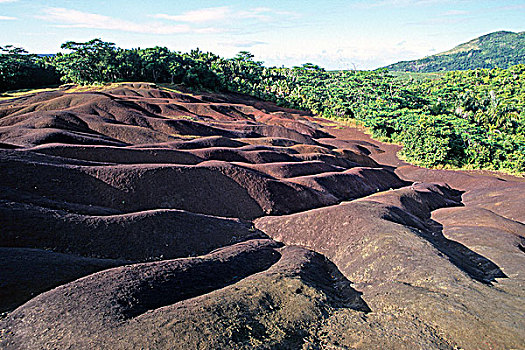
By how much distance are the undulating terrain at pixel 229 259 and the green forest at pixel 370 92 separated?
15015mm

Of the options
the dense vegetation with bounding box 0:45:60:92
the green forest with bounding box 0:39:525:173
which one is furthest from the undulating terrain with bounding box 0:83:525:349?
the dense vegetation with bounding box 0:45:60:92

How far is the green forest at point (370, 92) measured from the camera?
38.0 meters

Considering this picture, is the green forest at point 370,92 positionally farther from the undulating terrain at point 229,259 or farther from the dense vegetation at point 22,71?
the undulating terrain at point 229,259

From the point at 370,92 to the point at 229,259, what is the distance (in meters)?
58.6

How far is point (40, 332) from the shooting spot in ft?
21.6

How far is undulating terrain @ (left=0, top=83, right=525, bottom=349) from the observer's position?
696 centimetres

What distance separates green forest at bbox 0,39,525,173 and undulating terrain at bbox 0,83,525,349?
49.3 feet

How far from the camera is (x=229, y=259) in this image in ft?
35.8

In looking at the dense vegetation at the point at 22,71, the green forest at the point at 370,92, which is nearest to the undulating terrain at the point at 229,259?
the green forest at the point at 370,92

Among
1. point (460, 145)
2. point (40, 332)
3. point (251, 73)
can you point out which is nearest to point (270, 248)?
point (40, 332)

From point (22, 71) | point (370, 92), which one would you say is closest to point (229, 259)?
point (370, 92)

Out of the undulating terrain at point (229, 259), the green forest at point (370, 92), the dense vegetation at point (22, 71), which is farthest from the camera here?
the dense vegetation at point (22, 71)

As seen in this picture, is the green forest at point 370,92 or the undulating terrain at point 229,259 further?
the green forest at point 370,92

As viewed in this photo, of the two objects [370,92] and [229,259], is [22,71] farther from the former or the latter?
[229,259]
